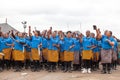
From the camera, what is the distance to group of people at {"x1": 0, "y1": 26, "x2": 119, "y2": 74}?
15.2 m

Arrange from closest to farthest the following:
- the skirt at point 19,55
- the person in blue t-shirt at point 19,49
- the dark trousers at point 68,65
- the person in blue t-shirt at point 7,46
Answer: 1. the dark trousers at point 68,65
2. the person in blue t-shirt at point 19,49
3. the skirt at point 19,55
4. the person in blue t-shirt at point 7,46

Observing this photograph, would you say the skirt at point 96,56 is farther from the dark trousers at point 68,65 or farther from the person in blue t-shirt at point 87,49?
the dark trousers at point 68,65

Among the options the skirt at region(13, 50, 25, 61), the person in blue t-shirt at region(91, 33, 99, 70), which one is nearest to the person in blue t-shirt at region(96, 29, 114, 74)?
the person in blue t-shirt at region(91, 33, 99, 70)

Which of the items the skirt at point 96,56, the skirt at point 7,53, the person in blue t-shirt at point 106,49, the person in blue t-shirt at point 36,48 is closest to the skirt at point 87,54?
the skirt at point 96,56

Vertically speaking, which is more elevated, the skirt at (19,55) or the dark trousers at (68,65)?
the skirt at (19,55)

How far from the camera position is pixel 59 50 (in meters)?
16.1

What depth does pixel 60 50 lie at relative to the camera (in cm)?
1619

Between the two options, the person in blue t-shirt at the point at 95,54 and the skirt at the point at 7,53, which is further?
the skirt at the point at 7,53

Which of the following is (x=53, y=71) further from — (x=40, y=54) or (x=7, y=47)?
(x=7, y=47)

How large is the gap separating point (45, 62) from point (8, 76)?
2371mm

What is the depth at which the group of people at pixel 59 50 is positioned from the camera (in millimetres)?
15195

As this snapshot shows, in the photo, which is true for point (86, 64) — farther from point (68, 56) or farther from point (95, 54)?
point (68, 56)

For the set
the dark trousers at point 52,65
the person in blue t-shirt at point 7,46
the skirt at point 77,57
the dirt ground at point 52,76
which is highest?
the person in blue t-shirt at point 7,46

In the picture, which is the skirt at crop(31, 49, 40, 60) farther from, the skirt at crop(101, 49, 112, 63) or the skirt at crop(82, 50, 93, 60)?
the skirt at crop(101, 49, 112, 63)
